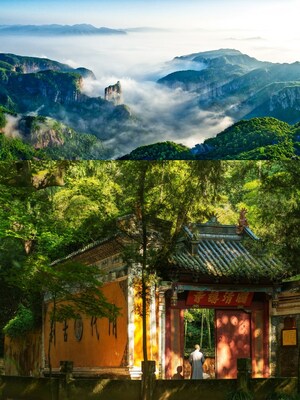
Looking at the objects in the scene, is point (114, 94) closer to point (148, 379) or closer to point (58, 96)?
point (58, 96)

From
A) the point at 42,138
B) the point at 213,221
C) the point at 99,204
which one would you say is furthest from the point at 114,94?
the point at 213,221

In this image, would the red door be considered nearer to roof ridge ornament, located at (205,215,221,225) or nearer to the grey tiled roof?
the grey tiled roof

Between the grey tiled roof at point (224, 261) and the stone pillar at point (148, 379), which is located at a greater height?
the grey tiled roof at point (224, 261)

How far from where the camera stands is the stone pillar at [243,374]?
1327 centimetres

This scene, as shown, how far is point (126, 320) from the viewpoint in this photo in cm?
1325

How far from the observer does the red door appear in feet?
44.1

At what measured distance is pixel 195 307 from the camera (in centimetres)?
1343

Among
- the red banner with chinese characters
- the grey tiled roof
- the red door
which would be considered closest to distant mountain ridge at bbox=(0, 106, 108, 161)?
the grey tiled roof

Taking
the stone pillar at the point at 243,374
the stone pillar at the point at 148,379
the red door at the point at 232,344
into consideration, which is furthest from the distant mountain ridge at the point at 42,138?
the stone pillar at the point at 243,374

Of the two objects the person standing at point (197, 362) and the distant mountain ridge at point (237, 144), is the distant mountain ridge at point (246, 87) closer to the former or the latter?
the distant mountain ridge at point (237, 144)

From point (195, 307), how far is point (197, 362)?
16.9 inches

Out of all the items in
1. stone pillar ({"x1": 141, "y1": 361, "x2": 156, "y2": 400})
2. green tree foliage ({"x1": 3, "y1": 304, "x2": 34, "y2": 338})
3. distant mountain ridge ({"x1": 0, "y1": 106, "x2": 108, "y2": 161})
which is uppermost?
distant mountain ridge ({"x1": 0, "y1": 106, "x2": 108, "y2": 161})

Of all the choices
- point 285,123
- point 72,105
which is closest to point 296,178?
point 285,123

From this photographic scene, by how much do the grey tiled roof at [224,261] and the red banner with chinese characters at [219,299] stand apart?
0.43 feet
